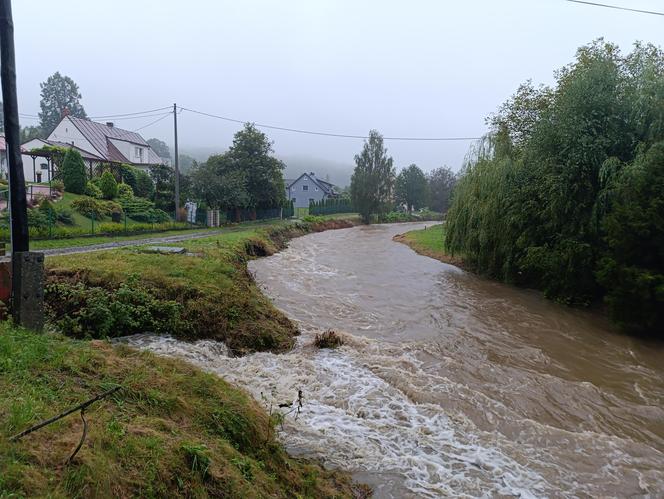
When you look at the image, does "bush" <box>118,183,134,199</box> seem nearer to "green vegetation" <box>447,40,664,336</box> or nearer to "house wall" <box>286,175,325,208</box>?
"green vegetation" <box>447,40,664,336</box>

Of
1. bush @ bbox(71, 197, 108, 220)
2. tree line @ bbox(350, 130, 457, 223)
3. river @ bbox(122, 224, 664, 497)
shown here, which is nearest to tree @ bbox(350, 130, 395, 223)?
tree line @ bbox(350, 130, 457, 223)

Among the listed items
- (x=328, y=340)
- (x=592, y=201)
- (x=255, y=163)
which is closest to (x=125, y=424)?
(x=328, y=340)

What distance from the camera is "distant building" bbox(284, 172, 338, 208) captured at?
7725 centimetres

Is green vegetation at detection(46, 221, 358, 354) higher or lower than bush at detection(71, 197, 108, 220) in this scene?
lower

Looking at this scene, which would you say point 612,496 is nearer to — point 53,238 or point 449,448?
point 449,448

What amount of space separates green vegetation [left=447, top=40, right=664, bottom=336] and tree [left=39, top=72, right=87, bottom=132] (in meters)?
85.7

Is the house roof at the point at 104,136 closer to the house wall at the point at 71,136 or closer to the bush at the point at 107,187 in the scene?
the house wall at the point at 71,136

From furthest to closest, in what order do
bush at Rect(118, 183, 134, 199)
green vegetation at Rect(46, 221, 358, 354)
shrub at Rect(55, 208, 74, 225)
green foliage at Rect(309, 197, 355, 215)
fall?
green foliage at Rect(309, 197, 355, 215) < bush at Rect(118, 183, 134, 199) < shrub at Rect(55, 208, 74, 225) < green vegetation at Rect(46, 221, 358, 354)

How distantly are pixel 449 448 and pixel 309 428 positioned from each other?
1.67 m

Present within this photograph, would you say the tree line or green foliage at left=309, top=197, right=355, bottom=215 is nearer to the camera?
the tree line

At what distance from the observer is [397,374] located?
7.48m

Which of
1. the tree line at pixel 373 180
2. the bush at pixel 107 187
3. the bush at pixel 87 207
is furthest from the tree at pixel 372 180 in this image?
the bush at pixel 87 207

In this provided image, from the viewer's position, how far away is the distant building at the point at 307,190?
77250 mm

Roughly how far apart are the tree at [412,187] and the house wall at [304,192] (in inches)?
575
